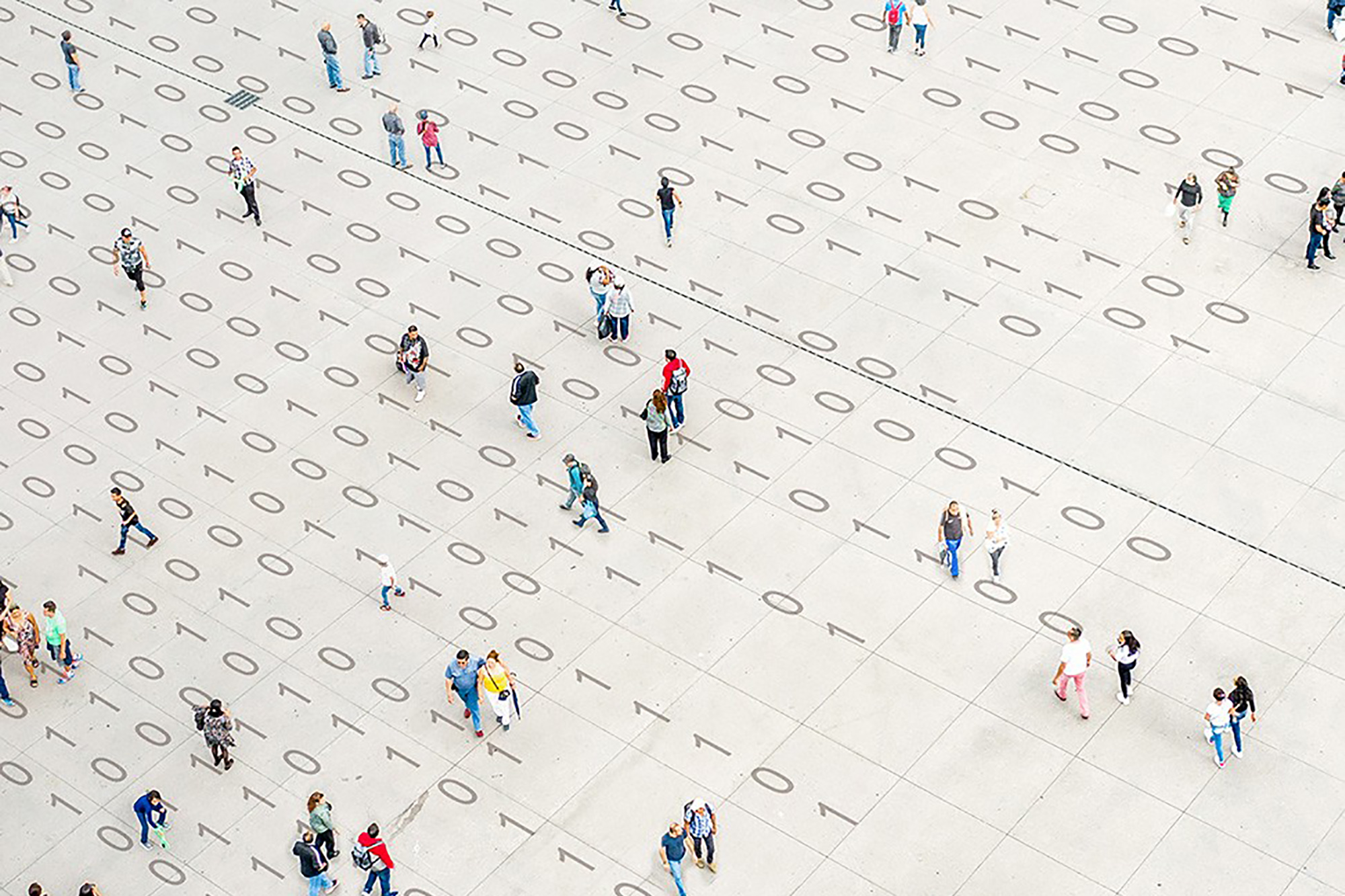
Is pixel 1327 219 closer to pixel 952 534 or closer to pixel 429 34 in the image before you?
pixel 952 534

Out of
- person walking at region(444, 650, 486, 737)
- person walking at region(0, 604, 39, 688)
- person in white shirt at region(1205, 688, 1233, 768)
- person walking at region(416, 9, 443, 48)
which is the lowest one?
person in white shirt at region(1205, 688, 1233, 768)

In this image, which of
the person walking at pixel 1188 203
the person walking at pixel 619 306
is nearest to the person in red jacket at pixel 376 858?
the person walking at pixel 619 306

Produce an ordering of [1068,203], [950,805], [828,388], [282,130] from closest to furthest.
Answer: [950,805] → [828,388] → [1068,203] → [282,130]

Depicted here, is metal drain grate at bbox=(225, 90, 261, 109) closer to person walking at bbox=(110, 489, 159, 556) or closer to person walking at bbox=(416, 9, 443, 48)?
person walking at bbox=(416, 9, 443, 48)

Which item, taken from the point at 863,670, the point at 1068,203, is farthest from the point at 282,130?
the point at 863,670

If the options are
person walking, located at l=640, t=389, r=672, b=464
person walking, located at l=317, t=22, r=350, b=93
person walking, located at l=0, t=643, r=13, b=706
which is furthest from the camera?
person walking, located at l=317, t=22, r=350, b=93

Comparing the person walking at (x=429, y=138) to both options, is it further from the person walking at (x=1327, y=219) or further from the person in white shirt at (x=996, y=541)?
the person walking at (x=1327, y=219)

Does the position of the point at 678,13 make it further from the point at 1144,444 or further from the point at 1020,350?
the point at 1144,444

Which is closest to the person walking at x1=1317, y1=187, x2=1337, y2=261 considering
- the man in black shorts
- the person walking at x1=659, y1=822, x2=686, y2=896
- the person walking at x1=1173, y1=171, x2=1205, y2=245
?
the person walking at x1=1173, y1=171, x2=1205, y2=245
